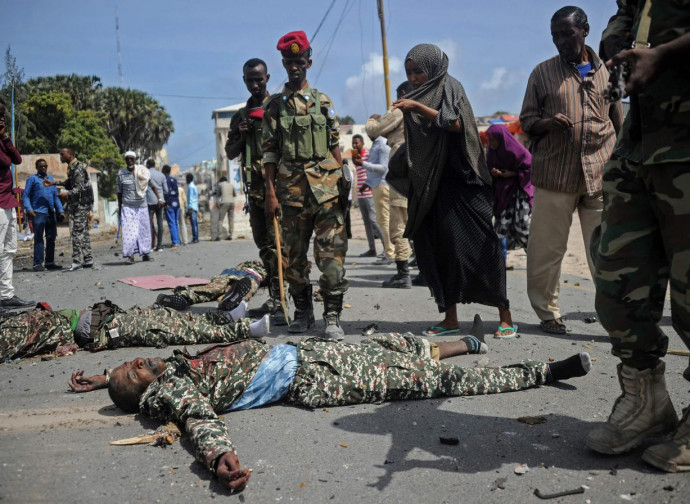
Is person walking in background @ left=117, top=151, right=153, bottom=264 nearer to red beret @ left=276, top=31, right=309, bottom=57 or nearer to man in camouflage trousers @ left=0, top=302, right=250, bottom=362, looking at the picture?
man in camouflage trousers @ left=0, top=302, right=250, bottom=362

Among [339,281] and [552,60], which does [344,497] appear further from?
[552,60]

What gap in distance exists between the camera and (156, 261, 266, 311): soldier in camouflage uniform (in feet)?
22.0

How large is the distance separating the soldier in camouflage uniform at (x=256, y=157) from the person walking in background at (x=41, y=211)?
655cm

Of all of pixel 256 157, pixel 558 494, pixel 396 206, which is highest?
pixel 256 157

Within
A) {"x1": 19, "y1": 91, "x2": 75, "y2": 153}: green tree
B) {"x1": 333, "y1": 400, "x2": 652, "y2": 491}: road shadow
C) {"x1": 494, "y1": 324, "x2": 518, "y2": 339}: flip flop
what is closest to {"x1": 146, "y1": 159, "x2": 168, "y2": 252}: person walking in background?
{"x1": 494, "y1": 324, "x2": 518, "y2": 339}: flip flop

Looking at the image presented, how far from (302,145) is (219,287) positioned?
2.54 metres

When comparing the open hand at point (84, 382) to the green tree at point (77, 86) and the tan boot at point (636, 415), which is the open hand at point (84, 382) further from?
the green tree at point (77, 86)

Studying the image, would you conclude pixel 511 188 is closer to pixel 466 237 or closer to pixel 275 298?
pixel 466 237

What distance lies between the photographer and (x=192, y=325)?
5336mm

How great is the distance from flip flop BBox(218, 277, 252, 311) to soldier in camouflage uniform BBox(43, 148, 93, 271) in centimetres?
563

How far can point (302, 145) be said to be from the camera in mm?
5406

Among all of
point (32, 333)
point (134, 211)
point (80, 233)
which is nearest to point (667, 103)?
point (32, 333)

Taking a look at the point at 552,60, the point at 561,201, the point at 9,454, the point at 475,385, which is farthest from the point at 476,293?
the point at 9,454

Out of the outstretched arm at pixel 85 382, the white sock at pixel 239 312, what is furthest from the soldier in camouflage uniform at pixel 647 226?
the white sock at pixel 239 312
